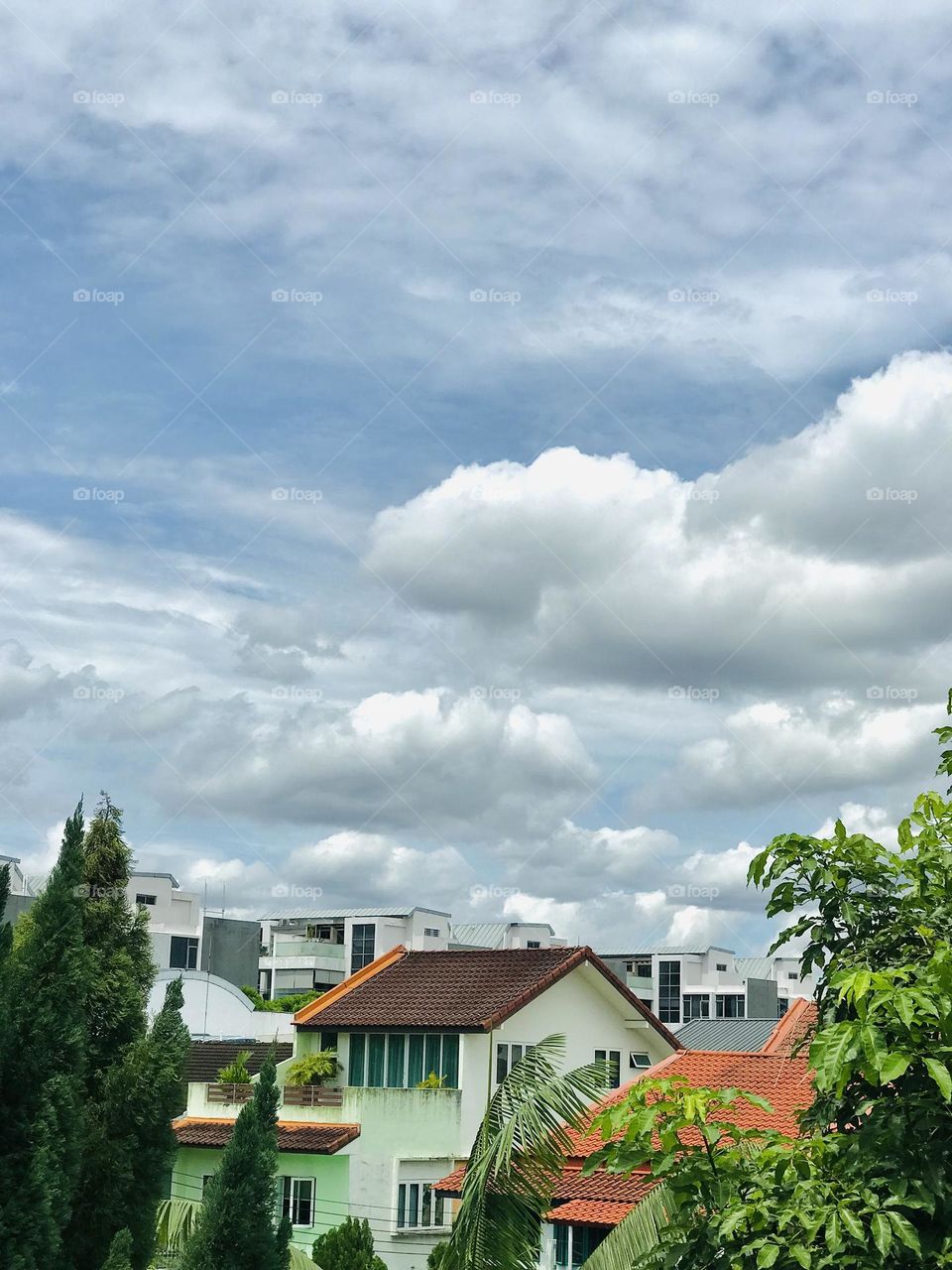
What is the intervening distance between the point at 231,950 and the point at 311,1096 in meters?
50.3

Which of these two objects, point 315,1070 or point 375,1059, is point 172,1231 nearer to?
point 375,1059

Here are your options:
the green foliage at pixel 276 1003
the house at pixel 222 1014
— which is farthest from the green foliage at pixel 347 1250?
the green foliage at pixel 276 1003

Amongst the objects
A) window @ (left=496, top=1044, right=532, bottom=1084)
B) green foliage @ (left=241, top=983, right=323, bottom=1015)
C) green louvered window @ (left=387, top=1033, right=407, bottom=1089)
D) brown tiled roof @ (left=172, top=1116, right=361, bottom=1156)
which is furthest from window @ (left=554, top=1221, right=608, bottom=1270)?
green foliage @ (left=241, top=983, right=323, bottom=1015)

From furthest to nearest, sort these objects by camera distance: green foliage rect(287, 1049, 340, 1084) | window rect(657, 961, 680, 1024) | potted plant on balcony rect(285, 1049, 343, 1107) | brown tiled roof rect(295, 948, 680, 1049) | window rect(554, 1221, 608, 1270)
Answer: window rect(657, 961, 680, 1024)
green foliage rect(287, 1049, 340, 1084)
potted plant on balcony rect(285, 1049, 343, 1107)
brown tiled roof rect(295, 948, 680, 1049)
window rect(554, 1221, 608, 1270)

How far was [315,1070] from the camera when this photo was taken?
3669 cm

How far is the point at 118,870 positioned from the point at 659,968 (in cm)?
10355

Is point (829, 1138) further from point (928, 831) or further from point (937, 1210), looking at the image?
point (928, 831)

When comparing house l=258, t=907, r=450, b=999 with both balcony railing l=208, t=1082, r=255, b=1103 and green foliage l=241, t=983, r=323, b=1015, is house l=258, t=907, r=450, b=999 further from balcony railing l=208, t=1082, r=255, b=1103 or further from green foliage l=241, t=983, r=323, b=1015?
balcony railing l=208, t=1082, r=255, b=1103

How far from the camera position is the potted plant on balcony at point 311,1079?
35812 millimetres

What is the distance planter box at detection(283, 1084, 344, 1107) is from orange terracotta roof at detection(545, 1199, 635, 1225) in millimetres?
13010

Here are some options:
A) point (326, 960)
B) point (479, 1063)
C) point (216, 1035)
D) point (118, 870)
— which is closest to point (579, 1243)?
point (479, 1063)

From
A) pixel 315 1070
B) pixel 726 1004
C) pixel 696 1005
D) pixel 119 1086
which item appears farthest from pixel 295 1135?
pixel 696 1005

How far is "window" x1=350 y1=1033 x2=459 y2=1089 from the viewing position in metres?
35.0

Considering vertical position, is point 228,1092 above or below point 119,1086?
below
